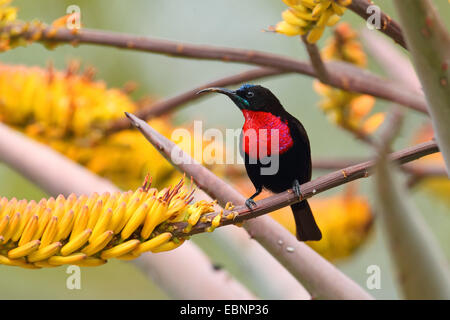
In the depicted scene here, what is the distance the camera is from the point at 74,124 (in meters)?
1.50

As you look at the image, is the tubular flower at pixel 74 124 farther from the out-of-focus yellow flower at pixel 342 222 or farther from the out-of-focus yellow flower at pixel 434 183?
the out-of-focus yellow flower at pixel 434 183

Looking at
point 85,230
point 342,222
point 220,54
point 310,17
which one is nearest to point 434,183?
point 342,222

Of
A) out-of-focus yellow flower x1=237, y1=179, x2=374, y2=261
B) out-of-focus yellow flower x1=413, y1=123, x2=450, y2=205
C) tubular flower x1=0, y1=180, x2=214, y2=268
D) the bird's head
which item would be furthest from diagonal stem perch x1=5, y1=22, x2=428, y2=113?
out-of-focus yellow flower x1=413, y1=123, x2=450, y2=205

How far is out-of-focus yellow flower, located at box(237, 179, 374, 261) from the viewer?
1.74 meters

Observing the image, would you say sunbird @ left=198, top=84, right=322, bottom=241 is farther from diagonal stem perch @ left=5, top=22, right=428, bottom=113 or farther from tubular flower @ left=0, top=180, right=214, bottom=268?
tubular flower @ left=0, top=180, right=214, bottom=268

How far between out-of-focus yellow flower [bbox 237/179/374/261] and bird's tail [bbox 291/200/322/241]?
83 centimetres

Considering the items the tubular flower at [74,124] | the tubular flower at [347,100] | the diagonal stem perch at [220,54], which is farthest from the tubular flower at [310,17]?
the tubular flower at [74,124]

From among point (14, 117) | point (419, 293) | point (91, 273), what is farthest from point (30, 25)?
point (91, 273)

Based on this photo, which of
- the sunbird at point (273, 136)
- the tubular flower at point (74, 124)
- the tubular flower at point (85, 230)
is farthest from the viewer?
the tubular flower at point (74, 124)

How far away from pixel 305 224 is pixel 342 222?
3.13 ft

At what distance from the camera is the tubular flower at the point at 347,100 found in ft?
3.89

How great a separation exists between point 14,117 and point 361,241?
3.16 feet

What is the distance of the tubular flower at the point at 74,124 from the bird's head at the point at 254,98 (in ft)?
2.23
